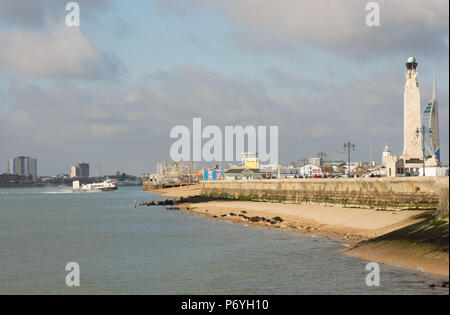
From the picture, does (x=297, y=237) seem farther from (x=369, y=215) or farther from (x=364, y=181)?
(x=364, y=181)

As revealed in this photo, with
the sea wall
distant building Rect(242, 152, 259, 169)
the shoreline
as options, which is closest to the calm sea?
the shoreline

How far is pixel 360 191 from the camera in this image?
192 ft

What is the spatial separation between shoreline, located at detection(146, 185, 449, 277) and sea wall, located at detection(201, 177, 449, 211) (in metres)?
1.39

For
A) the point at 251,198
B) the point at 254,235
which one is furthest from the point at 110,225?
the point at 251,198

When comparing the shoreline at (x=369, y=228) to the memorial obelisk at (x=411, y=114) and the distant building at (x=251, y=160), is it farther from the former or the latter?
the distant building at (x=251, y=160)

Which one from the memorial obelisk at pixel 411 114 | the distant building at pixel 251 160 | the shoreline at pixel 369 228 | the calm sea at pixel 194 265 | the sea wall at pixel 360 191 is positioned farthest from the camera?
the distant building at pixel 251 160

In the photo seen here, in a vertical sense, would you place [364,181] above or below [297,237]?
above

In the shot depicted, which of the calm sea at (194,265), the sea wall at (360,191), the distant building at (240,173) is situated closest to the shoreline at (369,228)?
the calm sea at (194,265)

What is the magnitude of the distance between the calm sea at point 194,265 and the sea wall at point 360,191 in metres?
9.77

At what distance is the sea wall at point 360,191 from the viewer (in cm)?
4684

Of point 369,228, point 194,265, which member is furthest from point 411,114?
point 194,265

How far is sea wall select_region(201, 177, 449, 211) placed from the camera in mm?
46844
